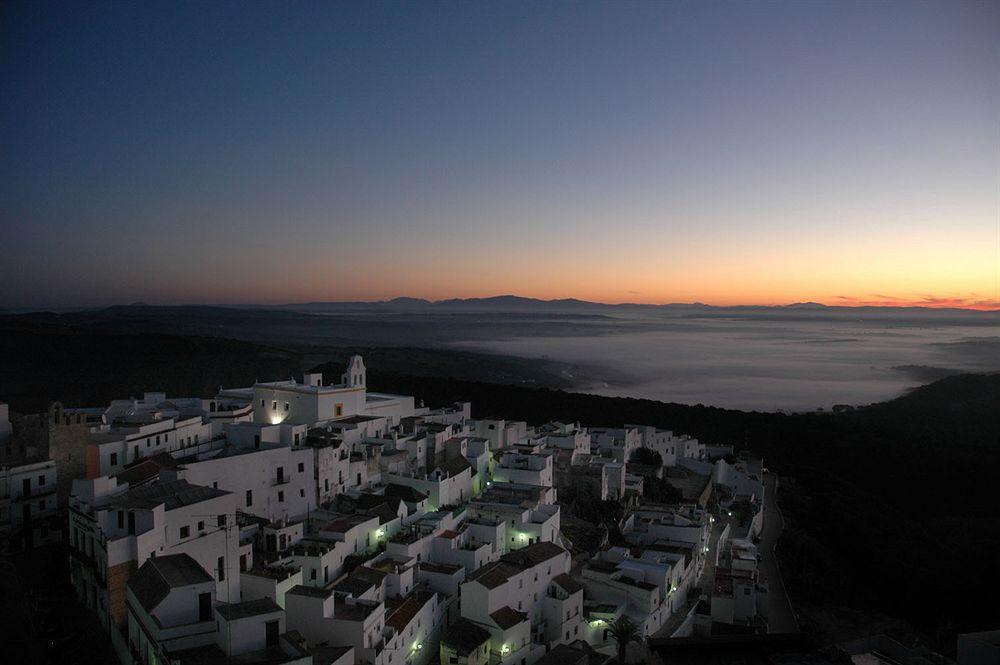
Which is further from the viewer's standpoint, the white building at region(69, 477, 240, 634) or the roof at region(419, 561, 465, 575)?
the roof at region(419, 561, 465, 575)

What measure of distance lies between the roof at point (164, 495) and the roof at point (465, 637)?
6206mm

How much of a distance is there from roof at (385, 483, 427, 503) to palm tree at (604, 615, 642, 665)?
23.5 ft

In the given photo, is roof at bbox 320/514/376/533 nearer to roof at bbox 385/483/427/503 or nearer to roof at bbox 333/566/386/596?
roof at bbox 333/566/386/596

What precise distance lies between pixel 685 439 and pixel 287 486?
74.9ft

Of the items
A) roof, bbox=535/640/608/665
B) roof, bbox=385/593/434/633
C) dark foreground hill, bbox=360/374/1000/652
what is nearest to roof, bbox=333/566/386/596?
roof, bbox=385/593/434/633

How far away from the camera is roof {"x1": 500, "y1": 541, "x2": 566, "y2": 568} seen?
16.4m

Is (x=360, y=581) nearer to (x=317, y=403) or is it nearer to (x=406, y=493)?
(x=406, y=493)

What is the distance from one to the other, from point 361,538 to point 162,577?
602 centimetres

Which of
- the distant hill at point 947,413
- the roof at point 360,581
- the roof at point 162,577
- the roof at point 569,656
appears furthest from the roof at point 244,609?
the distant hill at point 947,413

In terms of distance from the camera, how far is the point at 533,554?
17.0 metres

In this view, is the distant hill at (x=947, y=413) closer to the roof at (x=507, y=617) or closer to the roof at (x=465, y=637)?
the roof at (x=507, y=617)

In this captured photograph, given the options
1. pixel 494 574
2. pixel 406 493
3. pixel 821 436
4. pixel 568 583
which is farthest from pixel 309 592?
pixel 821 436

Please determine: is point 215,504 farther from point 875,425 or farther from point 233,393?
point 875,425

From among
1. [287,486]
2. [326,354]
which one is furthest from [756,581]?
[326,354]
